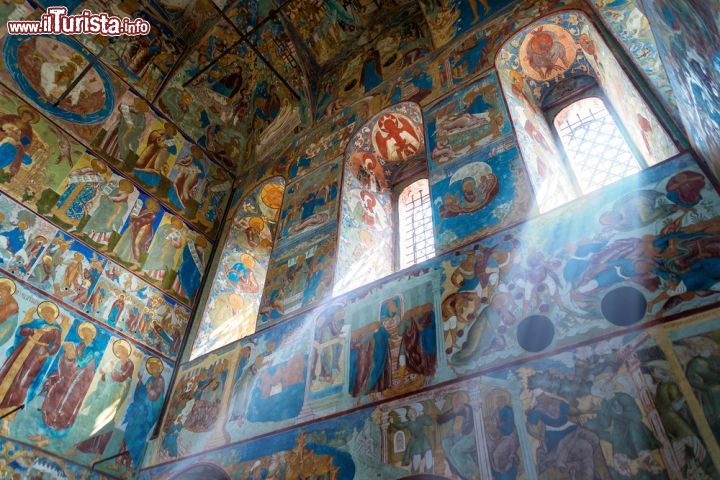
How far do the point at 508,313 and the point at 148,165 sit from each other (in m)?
7.93

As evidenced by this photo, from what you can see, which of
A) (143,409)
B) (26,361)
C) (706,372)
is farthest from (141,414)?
(706,372)

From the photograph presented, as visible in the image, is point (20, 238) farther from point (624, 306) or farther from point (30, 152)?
point (624, 306)

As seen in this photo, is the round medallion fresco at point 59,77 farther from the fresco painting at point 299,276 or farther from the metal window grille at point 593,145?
the metal window grille at point 593,145

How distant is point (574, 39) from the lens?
300 inches

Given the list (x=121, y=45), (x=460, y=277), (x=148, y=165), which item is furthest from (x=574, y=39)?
(x=121, y=45)

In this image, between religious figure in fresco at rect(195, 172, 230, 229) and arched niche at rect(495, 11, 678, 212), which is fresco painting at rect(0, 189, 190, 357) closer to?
religious figure in fresco at rect(195, 172, 230, 229)

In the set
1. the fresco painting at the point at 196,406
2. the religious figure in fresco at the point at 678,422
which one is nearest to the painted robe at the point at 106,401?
the fresco painting at the point at 196,406

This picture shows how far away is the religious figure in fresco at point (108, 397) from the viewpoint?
7473 millimetres

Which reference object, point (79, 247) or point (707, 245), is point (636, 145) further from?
point (79, 247)

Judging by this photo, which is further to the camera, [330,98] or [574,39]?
[330,98]

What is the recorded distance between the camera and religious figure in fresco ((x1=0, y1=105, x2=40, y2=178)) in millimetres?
8211

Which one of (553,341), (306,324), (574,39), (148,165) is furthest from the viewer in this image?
(148,165)

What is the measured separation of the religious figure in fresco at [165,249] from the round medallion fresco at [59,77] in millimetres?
2423

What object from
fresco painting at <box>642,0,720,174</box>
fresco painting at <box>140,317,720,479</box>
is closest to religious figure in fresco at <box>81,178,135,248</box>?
fresco painting at <box>140,317,720,479</box>
